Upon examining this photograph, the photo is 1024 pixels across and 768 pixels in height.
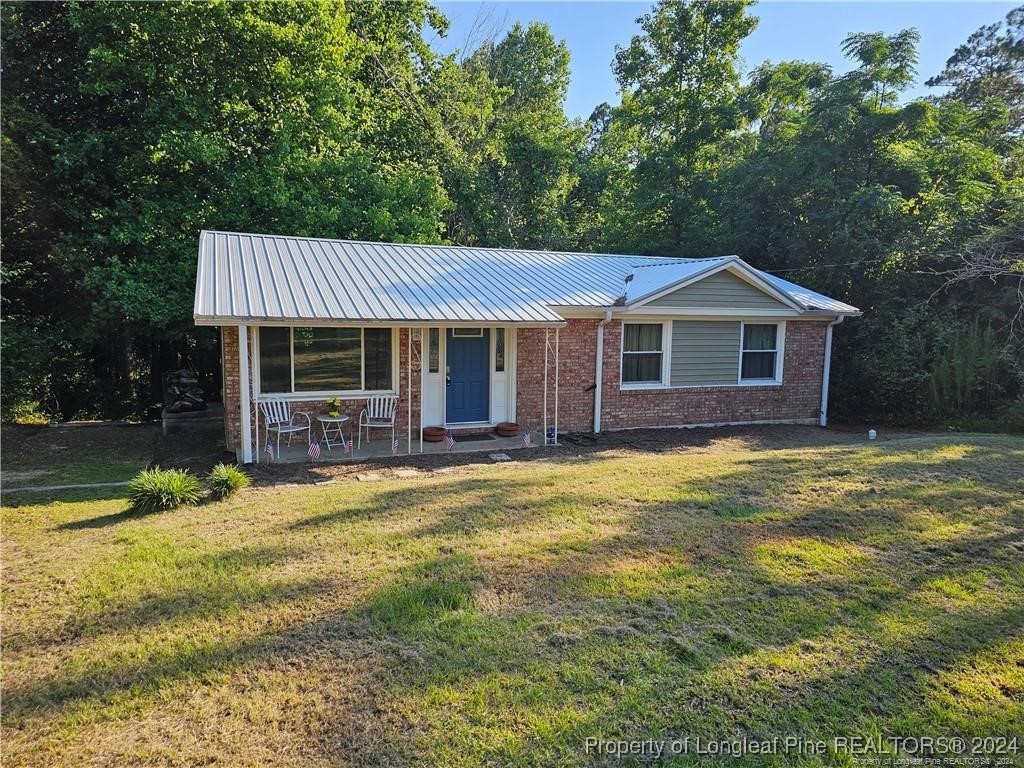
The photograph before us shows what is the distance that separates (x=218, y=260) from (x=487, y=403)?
17.9 ft

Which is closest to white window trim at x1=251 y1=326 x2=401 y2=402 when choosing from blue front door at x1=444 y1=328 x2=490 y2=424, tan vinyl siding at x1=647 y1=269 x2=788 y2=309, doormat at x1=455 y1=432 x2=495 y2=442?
blue front door at x1=444 y1=328 x2=490 y2=424

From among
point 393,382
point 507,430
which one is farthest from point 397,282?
point 507,430

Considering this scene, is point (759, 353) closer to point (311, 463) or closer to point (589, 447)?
point (589, 447)

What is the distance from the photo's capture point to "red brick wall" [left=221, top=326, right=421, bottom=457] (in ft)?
32.2

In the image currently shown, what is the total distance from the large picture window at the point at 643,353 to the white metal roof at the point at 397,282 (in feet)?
2.71

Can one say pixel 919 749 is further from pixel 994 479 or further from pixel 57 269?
pixel 57 269

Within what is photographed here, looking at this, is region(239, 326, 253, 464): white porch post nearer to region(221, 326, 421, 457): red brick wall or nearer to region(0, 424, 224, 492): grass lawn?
region(221, 326, 421, 457): red brick wall

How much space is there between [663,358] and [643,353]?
459 millimetres

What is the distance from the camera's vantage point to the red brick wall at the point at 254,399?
981 centimetres

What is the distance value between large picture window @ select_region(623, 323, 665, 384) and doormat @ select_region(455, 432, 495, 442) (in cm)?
312

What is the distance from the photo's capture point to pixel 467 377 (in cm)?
1164

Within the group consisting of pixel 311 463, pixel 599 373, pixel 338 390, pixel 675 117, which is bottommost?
pixel 311 463

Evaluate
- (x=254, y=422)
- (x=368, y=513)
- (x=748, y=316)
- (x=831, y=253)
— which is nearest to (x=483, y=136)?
(x=831, y=253)

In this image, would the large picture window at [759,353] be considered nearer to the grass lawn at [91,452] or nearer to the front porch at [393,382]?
the front porch at [393,382]
